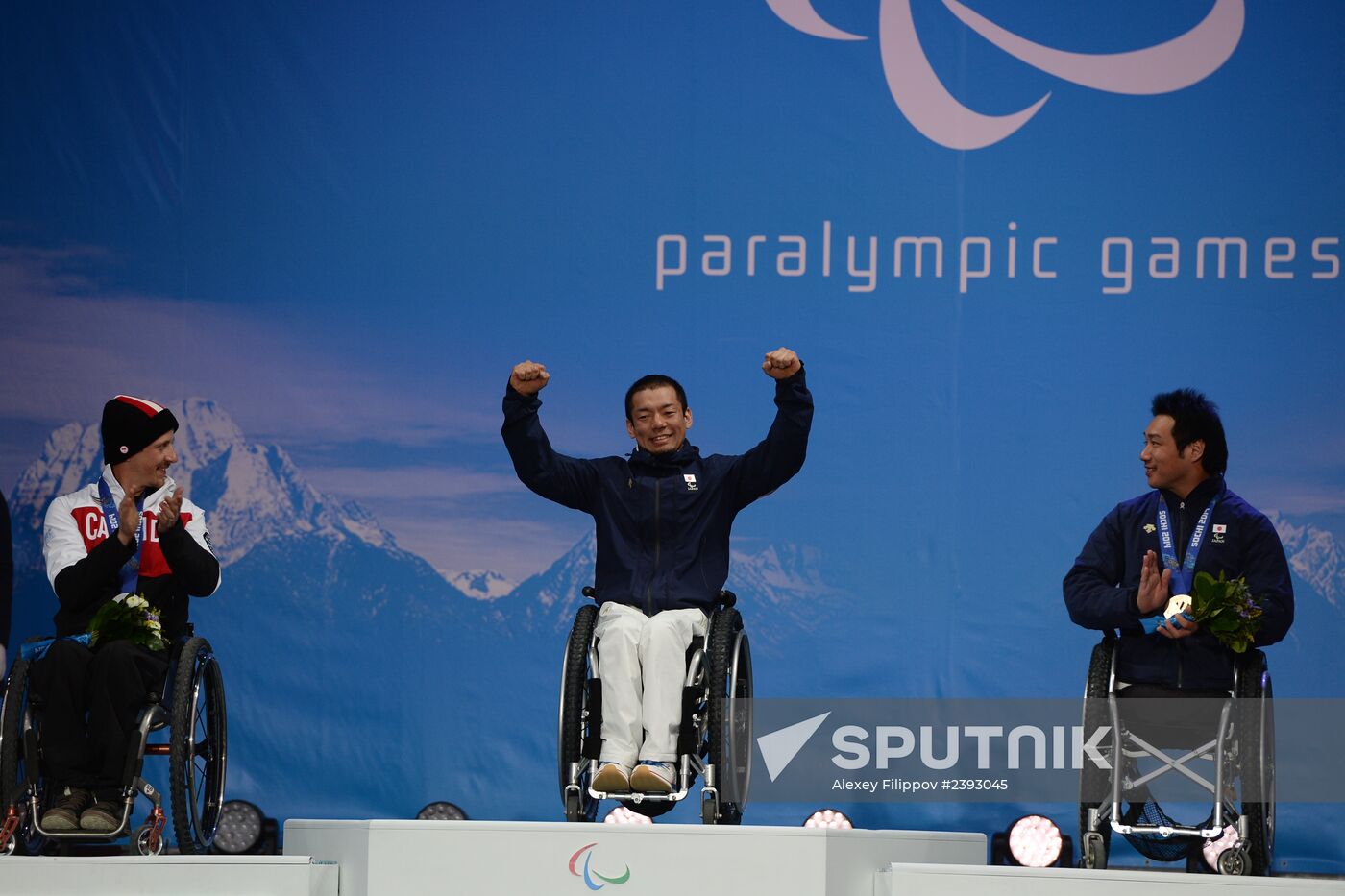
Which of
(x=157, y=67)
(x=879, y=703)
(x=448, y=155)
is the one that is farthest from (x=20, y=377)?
(x=879, y=703)

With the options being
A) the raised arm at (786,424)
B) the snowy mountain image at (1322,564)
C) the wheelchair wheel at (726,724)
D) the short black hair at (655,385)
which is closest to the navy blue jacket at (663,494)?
the raised arm at (786,424)

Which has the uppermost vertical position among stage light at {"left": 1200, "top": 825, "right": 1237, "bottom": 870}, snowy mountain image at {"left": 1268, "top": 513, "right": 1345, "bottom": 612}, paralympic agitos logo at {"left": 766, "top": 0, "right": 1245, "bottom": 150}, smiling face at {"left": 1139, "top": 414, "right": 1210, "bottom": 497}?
paralympic agitos logo at {"left": 766, "top": 0, "right": 1245, "bottom": 150}

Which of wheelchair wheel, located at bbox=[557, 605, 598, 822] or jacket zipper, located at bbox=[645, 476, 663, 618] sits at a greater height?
jacket zipper, located at bbox=[645, 476, 663, 618]

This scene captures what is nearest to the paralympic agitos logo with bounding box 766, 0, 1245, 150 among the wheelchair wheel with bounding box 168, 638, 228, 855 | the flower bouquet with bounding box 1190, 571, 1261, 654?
the flower bouquet with bounding box 1190, 571, 1261, 654

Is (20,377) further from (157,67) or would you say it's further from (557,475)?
(557,475)

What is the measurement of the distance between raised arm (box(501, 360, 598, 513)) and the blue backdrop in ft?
3.22

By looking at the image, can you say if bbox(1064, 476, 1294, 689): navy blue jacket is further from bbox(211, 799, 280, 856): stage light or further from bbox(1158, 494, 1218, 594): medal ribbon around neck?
bbox(211, 799, 280, 856): stage light

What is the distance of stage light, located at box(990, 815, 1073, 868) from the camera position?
4387 millimetres

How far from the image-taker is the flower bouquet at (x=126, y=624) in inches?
135

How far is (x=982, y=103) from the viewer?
4.84m

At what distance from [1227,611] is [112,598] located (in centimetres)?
236

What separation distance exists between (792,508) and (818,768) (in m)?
0.74

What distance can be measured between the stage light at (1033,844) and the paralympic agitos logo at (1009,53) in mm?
1915

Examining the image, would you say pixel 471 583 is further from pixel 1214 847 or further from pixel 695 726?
pixel 1214 847
